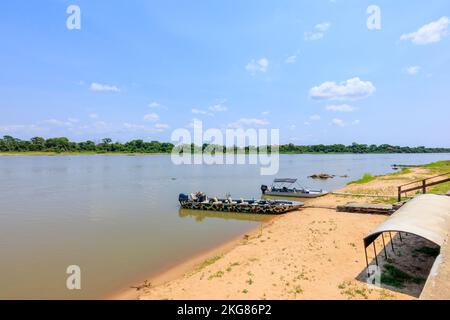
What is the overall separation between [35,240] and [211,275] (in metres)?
15.2

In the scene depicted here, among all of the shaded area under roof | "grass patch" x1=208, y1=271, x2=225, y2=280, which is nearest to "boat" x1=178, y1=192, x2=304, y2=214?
the shaded area under roof

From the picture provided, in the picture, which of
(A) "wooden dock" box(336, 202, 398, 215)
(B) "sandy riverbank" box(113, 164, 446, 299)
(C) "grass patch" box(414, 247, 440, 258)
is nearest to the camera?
(B) "sandy riverbank" box(113, 164, 446, 299)

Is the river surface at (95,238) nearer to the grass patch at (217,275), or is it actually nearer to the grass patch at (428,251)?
the grass patch at (217,275)

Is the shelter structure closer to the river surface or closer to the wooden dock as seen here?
the wooden dock

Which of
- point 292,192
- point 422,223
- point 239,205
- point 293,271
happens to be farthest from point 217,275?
point 292,192

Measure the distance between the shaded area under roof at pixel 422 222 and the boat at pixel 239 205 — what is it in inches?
580

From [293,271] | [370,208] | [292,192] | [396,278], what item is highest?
[370,208]

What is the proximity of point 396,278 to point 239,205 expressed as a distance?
18.6 metres

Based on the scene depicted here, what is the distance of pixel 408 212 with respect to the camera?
34.8ft

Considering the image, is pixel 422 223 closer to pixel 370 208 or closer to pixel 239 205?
pixel 370 208

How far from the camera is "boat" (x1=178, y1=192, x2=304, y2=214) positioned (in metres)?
26.3

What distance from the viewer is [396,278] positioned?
373 inches

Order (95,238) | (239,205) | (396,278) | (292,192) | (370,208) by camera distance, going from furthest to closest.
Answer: (292,192)
(239,205)
(370,208)
(95,238)
(396,278)

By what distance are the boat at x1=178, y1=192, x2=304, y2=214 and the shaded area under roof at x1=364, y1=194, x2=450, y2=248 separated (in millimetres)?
14735
